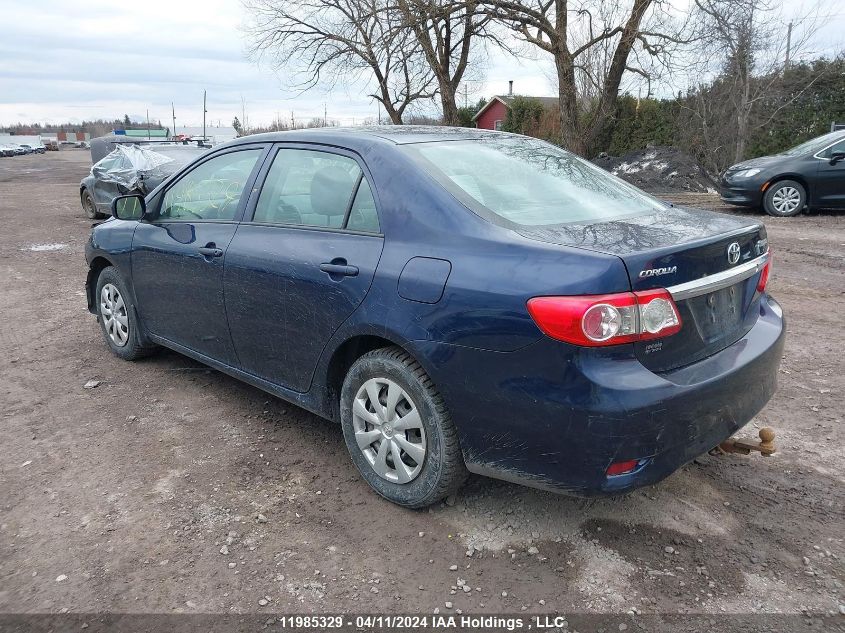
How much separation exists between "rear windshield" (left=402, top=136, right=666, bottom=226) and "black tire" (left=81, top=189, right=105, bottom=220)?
493 inches

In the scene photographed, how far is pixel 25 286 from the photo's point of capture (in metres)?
8.00

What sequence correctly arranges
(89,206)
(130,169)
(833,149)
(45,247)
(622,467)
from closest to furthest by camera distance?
(622,467) → (45,247) → (833,149) → (130,169) → (89,206)

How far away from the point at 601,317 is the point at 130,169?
1264 centimetres

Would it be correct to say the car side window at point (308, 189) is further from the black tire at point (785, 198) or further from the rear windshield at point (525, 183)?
the black tire at point (785, 198)

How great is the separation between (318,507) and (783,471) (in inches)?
90.1

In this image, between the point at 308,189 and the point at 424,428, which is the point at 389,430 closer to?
the point at 424,428

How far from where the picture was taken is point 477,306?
8.48ft

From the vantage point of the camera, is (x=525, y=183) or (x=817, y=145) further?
(x=817, y=145)

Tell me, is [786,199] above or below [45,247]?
above

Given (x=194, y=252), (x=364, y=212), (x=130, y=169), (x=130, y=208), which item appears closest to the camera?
(x=364, y=212)

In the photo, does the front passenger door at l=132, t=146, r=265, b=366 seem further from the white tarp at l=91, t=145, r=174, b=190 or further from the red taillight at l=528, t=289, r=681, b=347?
the white tarp at l=91, t=145, r=174, b=190

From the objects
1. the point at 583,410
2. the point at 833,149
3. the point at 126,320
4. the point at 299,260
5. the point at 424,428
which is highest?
the point at 833,149

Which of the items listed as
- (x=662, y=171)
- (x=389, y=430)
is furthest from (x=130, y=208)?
(x=662, y=171)

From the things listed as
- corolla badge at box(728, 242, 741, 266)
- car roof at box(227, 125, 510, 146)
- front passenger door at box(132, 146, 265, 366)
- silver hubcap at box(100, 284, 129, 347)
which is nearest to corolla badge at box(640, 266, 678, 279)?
corolla badge at box(728, 242, 741, 266)
